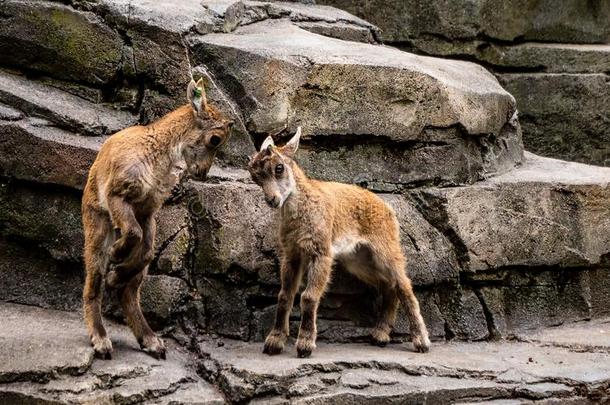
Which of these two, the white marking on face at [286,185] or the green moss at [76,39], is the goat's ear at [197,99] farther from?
the green moss at [76,39]

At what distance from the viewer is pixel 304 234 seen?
7.65 metres

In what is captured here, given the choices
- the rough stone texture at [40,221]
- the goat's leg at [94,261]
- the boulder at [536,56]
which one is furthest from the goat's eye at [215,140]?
the boulder at [536,56]

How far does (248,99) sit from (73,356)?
111 inches

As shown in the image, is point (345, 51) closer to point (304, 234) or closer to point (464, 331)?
point (304, 234)

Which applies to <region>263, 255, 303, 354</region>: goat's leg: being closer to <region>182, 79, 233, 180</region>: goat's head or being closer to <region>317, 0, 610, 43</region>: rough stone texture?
<region>182, 79, 233, 180</region>: goat's head

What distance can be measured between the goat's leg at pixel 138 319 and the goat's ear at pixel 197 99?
1242 mm

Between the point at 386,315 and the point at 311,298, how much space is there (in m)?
0.98

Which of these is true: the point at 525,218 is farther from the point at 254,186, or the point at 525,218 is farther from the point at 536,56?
the point at 536,56

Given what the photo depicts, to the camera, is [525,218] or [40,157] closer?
[40,157]

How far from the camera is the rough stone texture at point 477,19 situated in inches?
468

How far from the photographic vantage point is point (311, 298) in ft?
24.6

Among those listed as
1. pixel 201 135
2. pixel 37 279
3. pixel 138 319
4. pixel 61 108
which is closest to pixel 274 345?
pixel 138 319

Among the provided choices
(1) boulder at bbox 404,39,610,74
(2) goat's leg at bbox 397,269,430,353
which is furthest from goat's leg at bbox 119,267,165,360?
(1) boulder at bbox 404,39,610,74

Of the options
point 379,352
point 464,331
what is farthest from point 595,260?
point 379,352
